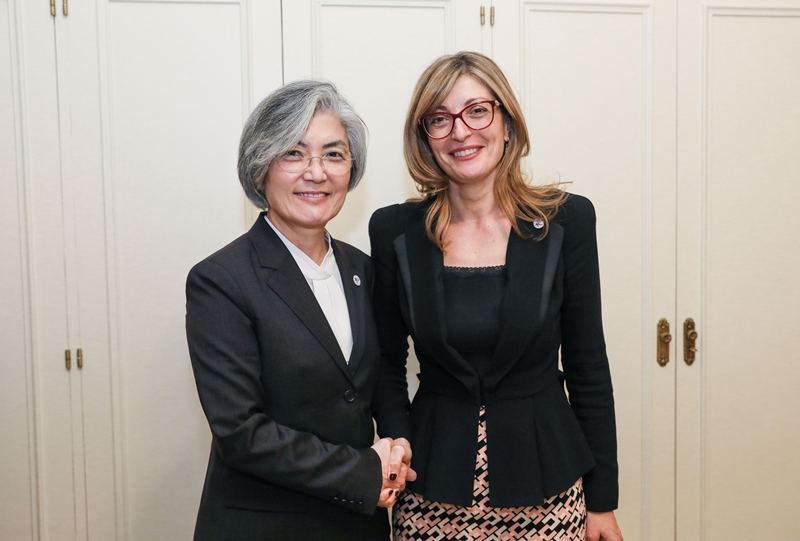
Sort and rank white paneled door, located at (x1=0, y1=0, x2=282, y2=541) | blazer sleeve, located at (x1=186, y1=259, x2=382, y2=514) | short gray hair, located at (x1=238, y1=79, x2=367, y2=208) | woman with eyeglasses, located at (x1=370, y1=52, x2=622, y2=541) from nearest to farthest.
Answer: blazer sleeve, located at (x1=186, y1=259, x2=382, y2=514), short gray hair, located at (x1=238, y1=79, x2=367, y2=208), woman with eyeglasses, located at (x1=370, y1=52, x2=622, y2=541), white paneled door, located at (x1=0, y1=0, x2=282, y2=541)

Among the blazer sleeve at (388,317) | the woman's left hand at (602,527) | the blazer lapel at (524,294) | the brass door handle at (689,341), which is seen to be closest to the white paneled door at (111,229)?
the blazer sleeve at (388,317)

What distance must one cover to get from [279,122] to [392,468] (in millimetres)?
789

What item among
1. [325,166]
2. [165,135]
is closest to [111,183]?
[165,135]

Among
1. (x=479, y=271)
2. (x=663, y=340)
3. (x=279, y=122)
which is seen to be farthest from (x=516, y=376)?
(x=663, y=340)

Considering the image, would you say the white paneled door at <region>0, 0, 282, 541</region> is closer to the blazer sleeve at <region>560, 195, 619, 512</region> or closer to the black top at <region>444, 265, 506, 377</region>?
the black top at <region>444, 265, 506, 377</region>

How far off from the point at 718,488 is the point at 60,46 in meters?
2.71

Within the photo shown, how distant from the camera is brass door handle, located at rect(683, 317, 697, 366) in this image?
2.42m

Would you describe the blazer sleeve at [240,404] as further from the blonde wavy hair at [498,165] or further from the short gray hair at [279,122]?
the blonde wavy hair at [498,165]

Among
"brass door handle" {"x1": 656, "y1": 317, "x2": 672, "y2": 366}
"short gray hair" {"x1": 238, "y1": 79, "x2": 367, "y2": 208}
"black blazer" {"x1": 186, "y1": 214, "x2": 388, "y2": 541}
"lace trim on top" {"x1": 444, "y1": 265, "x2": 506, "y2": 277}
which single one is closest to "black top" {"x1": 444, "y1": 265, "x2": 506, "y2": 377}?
"lace trim on top" {"x1": 444, "y1": 265, "x2": 506, "y2": 277}

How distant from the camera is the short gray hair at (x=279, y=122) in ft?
4.76

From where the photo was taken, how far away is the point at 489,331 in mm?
1556

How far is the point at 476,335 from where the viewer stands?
61.4 inches

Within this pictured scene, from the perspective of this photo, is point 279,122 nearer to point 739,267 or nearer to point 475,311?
point 475,311

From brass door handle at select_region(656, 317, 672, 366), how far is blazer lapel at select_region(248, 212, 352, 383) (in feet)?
4.57
